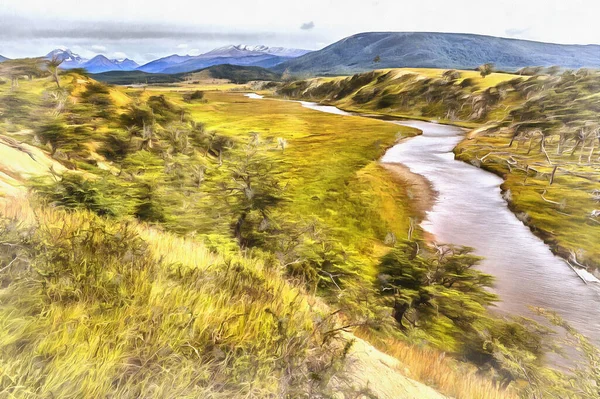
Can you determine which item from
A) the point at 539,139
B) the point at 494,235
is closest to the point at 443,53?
the point at 539,139

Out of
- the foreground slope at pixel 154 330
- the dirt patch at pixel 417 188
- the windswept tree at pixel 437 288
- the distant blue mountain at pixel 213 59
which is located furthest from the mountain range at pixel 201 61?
the windswept tree at pixel 437 288

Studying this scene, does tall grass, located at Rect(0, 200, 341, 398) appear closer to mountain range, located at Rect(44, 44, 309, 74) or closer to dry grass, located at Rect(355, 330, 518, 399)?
dry grass, located at Rect(355, 330, 518, 399)

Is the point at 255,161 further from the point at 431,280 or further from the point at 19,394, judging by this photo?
the point at 19,394

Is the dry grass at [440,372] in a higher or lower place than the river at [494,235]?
lower

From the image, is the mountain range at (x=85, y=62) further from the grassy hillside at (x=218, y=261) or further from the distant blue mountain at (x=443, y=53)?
the distant blue mountain at (x=443, y=53)

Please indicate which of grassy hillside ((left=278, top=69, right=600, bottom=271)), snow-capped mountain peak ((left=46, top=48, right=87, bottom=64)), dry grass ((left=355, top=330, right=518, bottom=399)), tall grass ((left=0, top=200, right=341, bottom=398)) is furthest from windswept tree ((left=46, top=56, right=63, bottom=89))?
grassy hillside ((left=278, top=69, right=600, bottom=271))

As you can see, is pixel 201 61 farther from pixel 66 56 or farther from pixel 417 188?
pixel 417 188
